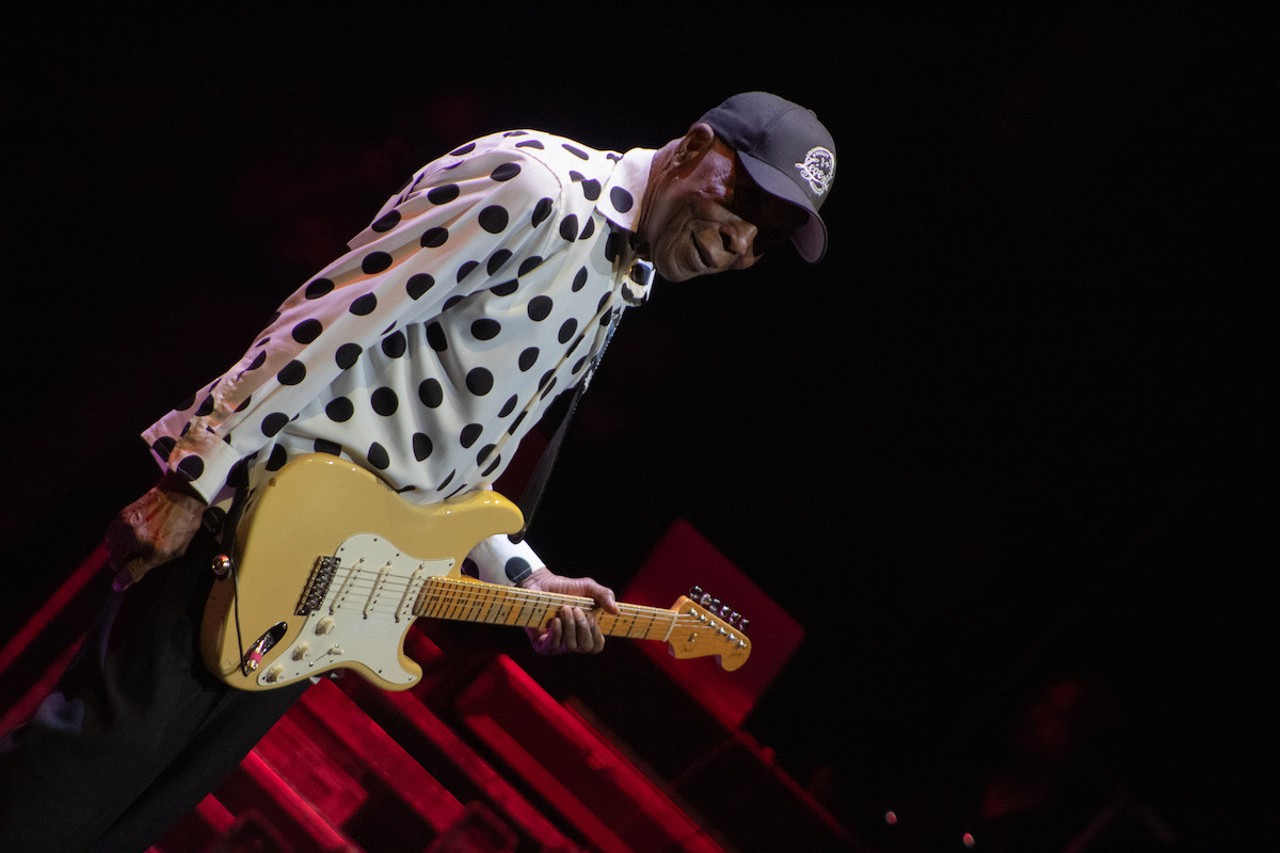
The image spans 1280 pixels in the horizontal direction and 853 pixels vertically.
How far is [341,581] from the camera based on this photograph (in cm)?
201

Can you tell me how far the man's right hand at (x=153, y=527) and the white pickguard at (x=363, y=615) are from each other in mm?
391

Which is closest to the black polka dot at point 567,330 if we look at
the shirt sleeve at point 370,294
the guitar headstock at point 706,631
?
the shirt sleeve at point 370,294

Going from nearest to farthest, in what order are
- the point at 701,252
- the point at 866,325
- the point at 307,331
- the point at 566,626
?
the point at 307,331
the point at 701,252
the point at 566,626
the point at 866,325

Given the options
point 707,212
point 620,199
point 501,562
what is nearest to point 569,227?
point 620,199

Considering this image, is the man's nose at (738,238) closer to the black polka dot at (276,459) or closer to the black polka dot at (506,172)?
the black polka dot at (506,172)

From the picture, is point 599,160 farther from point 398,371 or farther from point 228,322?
point 228,322

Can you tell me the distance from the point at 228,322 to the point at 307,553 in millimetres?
1483

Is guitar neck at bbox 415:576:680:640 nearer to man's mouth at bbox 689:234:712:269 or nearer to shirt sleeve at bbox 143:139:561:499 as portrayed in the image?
shirt sleeve at bbox 143:139:561:499

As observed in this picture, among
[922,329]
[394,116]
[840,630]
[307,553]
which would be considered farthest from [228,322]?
[840,630]

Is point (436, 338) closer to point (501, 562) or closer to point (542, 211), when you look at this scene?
point (542, 211)

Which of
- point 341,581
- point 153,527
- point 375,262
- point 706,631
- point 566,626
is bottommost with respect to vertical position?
point 706,631

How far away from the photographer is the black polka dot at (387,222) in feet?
5.98

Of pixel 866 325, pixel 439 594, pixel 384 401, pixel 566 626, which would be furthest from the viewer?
pixel 866 325

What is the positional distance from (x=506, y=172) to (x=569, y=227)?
172 mm
